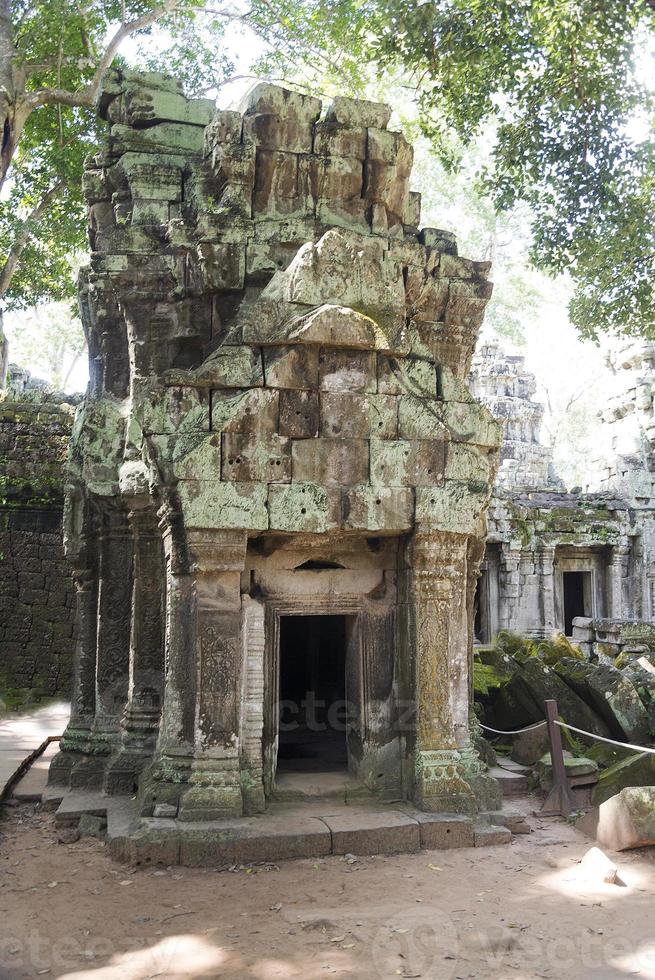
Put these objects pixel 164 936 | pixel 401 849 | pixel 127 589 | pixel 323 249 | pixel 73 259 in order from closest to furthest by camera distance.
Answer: pixel 164 936
pixel 401 849
pixel 323 249
pixel 127 589
pixel 73 259

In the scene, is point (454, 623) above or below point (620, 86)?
→ below

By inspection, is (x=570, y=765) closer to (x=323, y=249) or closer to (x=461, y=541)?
(x=461, y=541)

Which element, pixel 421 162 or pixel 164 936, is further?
pixel 421 162

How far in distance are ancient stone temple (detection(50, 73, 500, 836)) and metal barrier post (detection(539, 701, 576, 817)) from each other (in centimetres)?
84

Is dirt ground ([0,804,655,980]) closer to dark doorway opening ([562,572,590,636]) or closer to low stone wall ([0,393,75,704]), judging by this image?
low stone wall ([0,393,75,704])

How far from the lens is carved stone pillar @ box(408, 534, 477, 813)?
5.84 m

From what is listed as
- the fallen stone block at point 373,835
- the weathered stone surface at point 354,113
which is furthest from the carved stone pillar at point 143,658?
the weathered stone surface at point 354,113

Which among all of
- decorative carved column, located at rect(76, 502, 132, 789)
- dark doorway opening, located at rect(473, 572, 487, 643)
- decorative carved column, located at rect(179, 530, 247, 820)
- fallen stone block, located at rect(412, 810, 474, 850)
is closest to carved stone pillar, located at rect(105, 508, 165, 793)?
decorative carved column, located at rect(76, 502, 132, 789)

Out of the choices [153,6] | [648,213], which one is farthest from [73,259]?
[648,213]

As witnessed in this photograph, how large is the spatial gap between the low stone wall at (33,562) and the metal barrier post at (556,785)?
8.85 metres

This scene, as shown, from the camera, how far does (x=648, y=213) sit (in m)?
11.0

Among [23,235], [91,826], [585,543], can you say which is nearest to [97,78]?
[23,235]

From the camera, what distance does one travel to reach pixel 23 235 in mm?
14320

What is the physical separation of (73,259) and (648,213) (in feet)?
48.3
